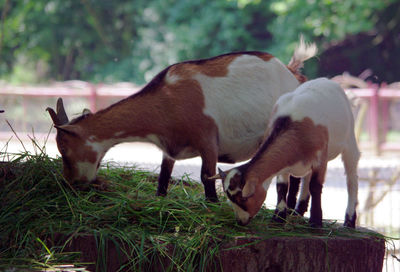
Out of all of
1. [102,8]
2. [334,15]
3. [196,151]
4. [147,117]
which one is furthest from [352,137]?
[102,8]

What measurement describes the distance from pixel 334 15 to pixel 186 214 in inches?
719

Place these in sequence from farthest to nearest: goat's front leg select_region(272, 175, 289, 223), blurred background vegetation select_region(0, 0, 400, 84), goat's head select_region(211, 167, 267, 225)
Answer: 1. blurred background vegetation select_region(0, 0, 400, 84)
2. goat's front leg select_region(272, 175, 289, 223)
3. goat's head select_region(211, 167, 267, 225)

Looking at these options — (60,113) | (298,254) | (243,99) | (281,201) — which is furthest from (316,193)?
(60,113)

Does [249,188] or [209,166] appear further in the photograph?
[209,166]

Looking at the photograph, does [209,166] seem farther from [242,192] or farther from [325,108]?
[325,108]

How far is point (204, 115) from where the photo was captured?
4320 mm

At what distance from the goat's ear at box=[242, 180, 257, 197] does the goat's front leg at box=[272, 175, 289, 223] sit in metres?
0.53

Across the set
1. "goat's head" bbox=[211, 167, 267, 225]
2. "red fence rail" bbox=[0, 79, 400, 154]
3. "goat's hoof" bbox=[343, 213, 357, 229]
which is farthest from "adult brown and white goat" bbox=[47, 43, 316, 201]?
"red fence rail" bbox=[0, 79, 400, 154]

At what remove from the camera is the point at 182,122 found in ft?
14.0

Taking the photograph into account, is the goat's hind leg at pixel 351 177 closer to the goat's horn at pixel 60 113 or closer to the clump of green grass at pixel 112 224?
the clump of green grass at pixel 112 224

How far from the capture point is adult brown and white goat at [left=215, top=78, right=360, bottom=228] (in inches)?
141

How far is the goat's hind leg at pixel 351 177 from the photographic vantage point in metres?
4.32

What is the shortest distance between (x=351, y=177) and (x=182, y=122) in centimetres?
127

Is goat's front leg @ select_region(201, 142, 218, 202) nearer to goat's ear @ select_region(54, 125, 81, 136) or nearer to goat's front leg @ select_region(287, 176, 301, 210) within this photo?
goat's front leg @ select_region(287, 176, 301, 210)
